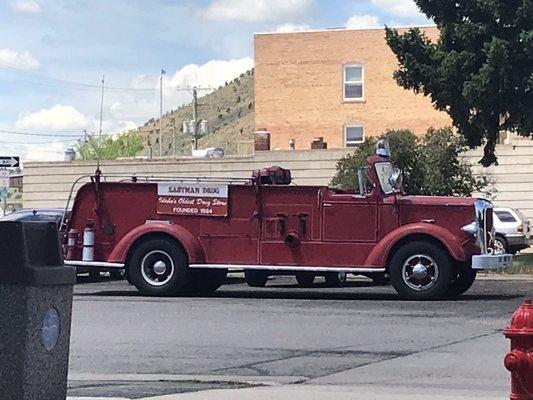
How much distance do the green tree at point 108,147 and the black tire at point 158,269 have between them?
77274 mm

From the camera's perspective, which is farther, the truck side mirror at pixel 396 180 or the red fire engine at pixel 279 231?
the truck side mirror at pixel 396 180

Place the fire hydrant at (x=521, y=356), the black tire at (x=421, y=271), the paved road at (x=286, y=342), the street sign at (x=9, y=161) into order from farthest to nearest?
the street sign at (x=9, y=161)
the black tire at (x=421, y=271)
the paved road at (x=286, y=342)
the fire hydrant at (x=521, y=356)

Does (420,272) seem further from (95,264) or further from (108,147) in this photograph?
(108,147)

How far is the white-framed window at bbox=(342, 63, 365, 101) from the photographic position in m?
51.6

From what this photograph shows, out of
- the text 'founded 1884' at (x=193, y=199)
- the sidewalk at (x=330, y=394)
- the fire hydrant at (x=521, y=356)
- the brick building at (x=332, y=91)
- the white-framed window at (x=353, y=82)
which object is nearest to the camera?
the fire hydrant at (x=521, y=356)

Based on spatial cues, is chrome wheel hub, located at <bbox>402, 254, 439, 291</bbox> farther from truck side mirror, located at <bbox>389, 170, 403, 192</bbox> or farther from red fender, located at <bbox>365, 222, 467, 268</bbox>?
truck side mirror, located at <bbox>389, 170, 403, 192</bbox>

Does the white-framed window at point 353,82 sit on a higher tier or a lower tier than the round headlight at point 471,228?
higher

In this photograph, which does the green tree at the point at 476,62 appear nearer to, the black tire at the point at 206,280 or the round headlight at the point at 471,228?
the round headlight at the point at 471,228

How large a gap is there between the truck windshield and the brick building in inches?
1270

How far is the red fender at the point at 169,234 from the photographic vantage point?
18.1 m

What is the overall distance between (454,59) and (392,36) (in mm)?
1534

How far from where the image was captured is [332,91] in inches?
2045

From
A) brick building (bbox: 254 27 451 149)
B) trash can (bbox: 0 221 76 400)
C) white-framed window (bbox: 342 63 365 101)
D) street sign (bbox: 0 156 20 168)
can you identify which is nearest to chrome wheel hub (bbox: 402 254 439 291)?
trash can (bbox: 0 221 76 400)

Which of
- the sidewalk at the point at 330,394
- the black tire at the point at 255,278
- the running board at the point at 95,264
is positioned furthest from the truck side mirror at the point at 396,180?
the sidewalk at the point at 330,394
